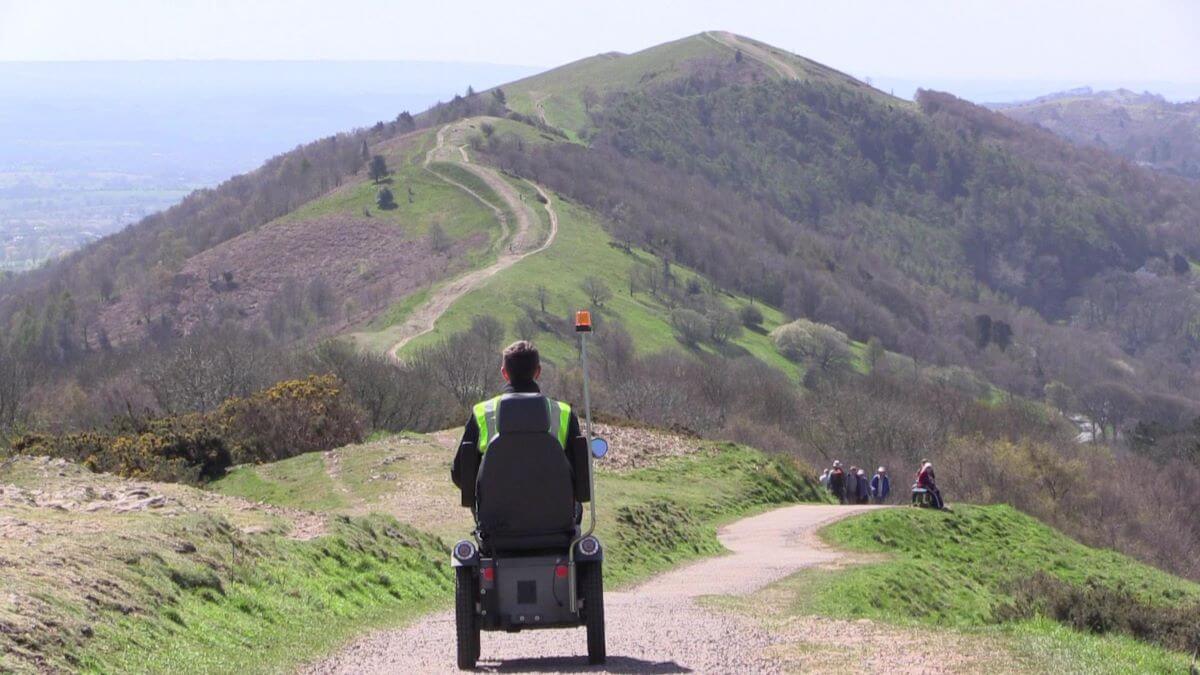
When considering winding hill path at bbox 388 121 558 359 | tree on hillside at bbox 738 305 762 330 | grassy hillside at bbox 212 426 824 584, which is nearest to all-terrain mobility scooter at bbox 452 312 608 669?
grassy hillside at bbox 212 426 824 584

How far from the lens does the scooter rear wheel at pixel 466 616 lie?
10516mm

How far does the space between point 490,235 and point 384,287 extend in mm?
12940

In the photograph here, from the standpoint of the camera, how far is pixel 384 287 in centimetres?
12644

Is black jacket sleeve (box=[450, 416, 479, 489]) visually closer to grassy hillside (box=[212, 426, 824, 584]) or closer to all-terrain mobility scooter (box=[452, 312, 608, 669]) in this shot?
all-terrain mobility scooter (box=[452, 312, 608, 669])

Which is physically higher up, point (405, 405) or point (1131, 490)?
point (405, 405)

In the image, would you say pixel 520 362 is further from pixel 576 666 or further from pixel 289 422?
pixel 289 422

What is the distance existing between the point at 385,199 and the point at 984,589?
13204 centimetres

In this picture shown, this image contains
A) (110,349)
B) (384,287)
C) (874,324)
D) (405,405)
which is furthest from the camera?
(874,324)

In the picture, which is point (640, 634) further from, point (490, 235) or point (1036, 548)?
point (490, 235)

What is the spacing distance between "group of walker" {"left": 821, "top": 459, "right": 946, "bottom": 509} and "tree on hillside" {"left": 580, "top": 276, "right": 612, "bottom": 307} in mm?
68230

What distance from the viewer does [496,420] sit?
10.1 m

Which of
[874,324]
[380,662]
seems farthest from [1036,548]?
[874,324]

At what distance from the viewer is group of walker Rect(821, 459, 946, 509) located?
36.4m

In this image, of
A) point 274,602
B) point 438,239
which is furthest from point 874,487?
point 438,239
